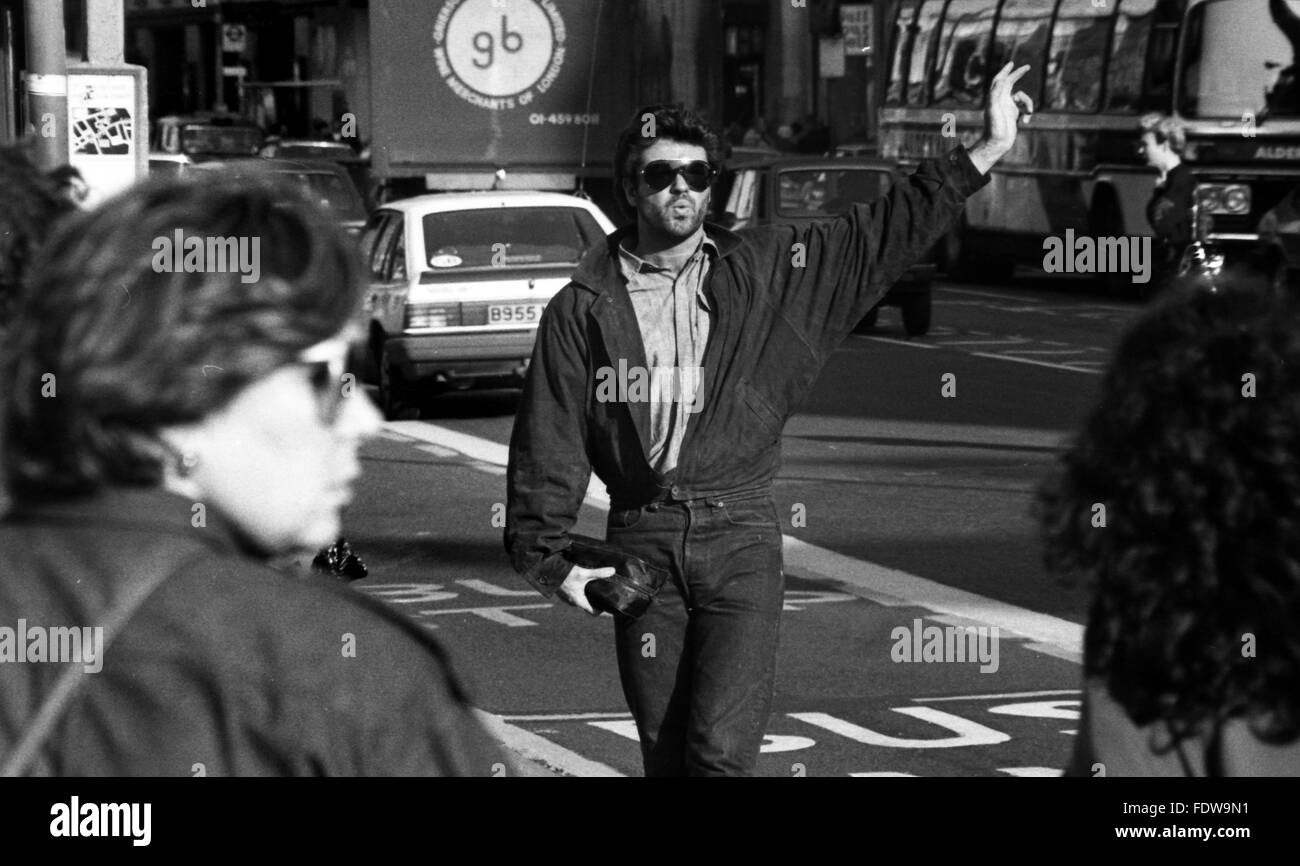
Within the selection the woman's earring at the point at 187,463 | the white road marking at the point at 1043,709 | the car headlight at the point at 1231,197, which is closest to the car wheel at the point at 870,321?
the car headlight at the point at 1231,197

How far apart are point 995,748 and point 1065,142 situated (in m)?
23.4

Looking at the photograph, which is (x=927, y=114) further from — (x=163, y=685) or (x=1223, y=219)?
(x=163, y=685)

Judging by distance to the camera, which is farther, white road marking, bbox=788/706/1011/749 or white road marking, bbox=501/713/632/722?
white road marking, bbox=501/713/632/722

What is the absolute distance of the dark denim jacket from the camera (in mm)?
5086

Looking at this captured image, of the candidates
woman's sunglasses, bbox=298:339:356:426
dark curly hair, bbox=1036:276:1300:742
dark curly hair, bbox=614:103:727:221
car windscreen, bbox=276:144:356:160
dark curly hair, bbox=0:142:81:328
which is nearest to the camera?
woman's sunglasses, bbox=298:339:356:426

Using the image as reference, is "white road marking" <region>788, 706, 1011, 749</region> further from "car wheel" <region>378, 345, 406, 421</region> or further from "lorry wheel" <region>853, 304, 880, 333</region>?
"lorry wheel" <region>853, 304, 880, 333</region>

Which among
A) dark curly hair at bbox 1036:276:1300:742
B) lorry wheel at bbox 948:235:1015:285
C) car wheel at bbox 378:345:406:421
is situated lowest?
lorry wheel at bbox 948:235:1015:285

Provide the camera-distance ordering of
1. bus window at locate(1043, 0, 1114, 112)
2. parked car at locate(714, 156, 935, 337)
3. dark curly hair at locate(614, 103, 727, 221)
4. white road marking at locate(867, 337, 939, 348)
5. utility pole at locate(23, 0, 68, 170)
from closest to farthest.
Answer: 1. dark curly hair at locate(614, 103, 727, 221)
2. utility pole at locate(23, 0, 68, 170)
3. white road marking at locate(867, 337, 939, 348)
4. parked car at locate(714, 156, 935, 337)
5. bus window at locate(1043, 0, 1114, 112)

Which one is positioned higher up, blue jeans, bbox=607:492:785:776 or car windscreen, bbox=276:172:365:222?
blue jeans, bbox=607:492:785:776

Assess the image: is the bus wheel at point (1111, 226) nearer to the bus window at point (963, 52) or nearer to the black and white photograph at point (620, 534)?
the bus window at point (963, 52)

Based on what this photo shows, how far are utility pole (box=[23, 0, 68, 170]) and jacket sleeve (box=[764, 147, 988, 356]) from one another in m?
5.35

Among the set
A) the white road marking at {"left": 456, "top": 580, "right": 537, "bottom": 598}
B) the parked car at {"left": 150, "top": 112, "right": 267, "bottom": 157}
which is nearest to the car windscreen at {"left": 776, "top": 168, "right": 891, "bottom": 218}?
the white road marking at {"left": 456, "top": 580, "right": 537, "bottom": 598}
